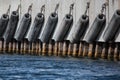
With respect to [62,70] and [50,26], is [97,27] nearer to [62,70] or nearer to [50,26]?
[50,26]

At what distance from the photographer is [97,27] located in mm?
29047

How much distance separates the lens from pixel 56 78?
20344 millimetres

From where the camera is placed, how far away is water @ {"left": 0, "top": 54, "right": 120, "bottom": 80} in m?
20.7

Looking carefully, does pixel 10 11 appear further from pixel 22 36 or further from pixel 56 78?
pixel 56 78

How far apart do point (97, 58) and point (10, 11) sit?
10901 millimetres

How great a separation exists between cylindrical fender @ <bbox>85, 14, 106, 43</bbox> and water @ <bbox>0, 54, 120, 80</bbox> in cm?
173

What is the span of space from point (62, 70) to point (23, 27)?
400 inches

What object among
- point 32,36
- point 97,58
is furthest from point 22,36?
point 97,58

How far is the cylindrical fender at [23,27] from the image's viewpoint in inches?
1318

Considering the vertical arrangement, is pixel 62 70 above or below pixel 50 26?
below

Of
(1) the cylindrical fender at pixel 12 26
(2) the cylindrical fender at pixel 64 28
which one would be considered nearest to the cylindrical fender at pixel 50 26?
(2) the cylindrical fender at pixel 64 28

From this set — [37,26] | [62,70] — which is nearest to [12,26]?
[37,26]

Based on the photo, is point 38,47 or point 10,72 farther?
point 38,47

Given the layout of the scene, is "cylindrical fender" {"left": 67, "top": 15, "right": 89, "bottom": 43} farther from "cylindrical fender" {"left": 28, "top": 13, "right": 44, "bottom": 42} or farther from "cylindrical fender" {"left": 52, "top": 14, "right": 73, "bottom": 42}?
"cylindrical fender" {"left": 28, "top": 13, "right": 44, "bottom": 42}
